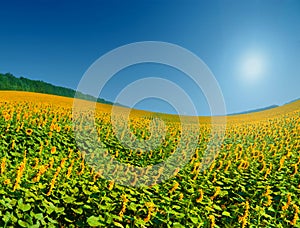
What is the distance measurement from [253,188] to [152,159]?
3459 millimetres

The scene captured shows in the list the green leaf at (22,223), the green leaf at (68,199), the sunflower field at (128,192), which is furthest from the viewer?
the green leaf at (68,199)

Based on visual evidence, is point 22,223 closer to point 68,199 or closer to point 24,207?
point 24,207

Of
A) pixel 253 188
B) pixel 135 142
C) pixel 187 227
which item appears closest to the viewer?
pixel 187 227

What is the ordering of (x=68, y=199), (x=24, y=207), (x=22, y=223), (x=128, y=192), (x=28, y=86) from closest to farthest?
(x=22, y=223)
(x=24, y=207)
(x=68, y=199)
(x=128, y=192)
(x=28, y=86)

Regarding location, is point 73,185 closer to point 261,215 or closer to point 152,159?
point 261,215

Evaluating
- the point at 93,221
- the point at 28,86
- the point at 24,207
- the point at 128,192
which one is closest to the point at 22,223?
the point at 24,207

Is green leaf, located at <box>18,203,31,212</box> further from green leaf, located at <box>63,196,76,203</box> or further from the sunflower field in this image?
green leaf, located at <box>63,196,76,203</box>

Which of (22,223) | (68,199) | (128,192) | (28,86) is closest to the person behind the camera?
(22,223)

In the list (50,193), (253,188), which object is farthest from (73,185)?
(253,188)

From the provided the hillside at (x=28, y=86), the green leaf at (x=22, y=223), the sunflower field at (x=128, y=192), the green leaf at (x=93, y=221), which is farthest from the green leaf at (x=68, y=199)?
the hillside at (x=28, y=86)

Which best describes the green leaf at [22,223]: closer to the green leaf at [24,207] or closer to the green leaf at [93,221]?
the green leaf at [24,207]

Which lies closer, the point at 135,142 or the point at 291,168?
the point at 291,168

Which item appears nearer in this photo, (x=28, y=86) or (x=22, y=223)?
(x=22, y=223)

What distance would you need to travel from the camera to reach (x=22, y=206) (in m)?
3.96
